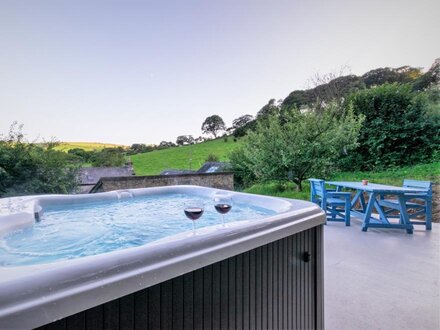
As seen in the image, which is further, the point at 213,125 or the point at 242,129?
the point at 242,129

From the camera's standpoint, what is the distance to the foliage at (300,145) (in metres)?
5.25

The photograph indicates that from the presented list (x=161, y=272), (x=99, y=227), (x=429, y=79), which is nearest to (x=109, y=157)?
(x=99, y=227)

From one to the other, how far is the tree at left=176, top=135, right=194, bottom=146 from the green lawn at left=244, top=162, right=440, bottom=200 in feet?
6.19

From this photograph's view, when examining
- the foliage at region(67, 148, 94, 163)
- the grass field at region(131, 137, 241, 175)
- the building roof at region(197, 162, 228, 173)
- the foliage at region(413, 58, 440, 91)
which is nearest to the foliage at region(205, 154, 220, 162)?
the grass field at region(131, 137, 241, 175)

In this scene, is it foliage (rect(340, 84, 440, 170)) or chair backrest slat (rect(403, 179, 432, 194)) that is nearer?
chair backrest slat (rect(403, 179, 432, 194))

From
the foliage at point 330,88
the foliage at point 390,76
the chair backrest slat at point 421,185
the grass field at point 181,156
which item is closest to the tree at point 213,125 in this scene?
the grass field at point 181,156

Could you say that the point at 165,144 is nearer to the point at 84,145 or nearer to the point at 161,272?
the point at 84,145

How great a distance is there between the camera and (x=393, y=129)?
18.0 ft

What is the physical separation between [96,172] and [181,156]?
2084 mm

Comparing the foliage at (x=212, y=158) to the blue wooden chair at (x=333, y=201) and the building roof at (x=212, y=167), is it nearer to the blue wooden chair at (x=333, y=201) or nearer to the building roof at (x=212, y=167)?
the building roof at (x=212, y=167)

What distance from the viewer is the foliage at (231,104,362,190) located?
17.2 feet

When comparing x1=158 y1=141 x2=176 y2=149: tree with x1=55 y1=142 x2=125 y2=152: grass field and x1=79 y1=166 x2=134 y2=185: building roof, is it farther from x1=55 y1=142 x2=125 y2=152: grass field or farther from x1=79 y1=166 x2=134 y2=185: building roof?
x1=55 y1=142 x2=125 y2=152: grass field

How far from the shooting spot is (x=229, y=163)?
6.22 metres

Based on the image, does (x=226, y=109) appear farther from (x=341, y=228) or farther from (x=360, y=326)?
(x=360, y=326)
